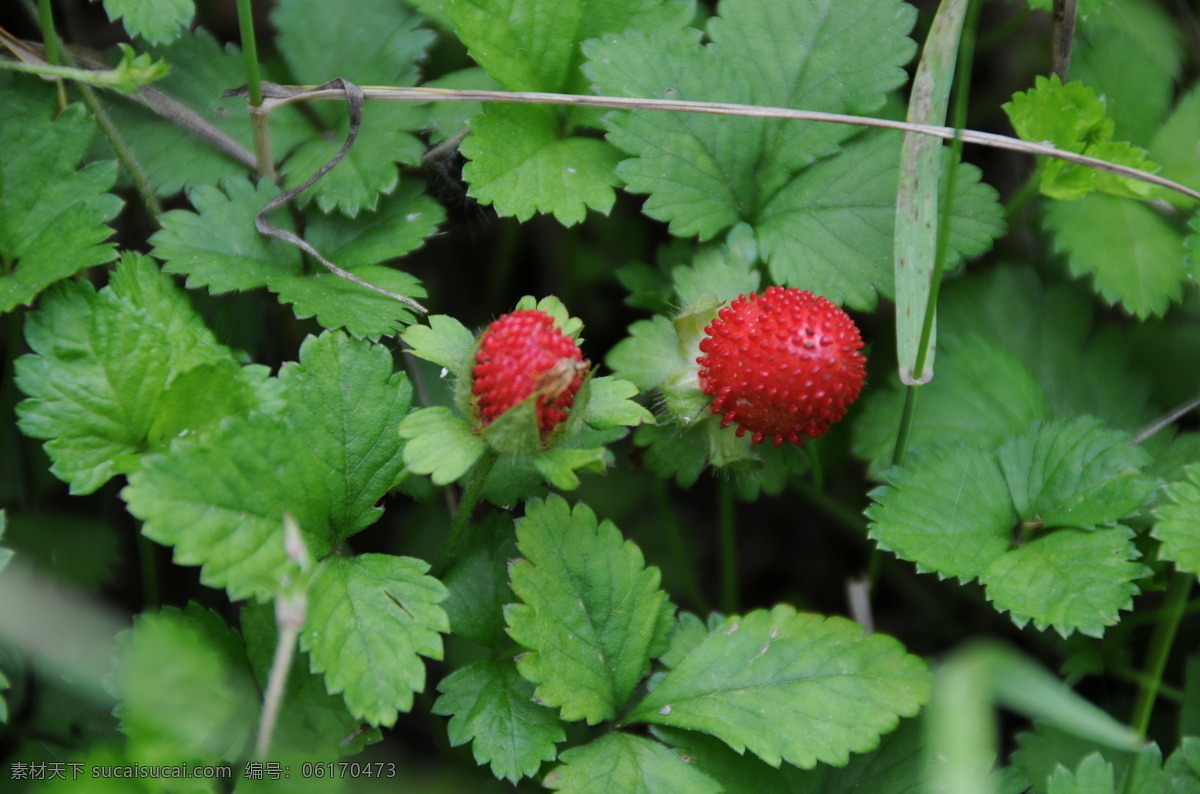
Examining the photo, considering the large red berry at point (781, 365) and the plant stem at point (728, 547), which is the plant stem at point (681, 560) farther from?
the large red berry at point (781, 365)

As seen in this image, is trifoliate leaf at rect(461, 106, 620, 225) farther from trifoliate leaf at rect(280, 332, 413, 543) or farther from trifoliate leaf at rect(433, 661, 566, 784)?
trifoliate leaf at rect(433, 661, 566, 784)

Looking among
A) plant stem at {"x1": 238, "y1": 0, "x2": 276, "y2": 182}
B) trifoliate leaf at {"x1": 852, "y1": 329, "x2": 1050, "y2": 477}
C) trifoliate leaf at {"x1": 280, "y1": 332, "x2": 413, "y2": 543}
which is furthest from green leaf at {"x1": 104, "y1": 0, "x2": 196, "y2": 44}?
trifoliate leaf at {"x1": 852, "y1": 329, "x2": 1050, "y2": 477}

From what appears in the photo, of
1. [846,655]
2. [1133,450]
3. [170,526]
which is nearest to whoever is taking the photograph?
[170,526]

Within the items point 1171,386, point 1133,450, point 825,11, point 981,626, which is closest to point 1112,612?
point 1133,450

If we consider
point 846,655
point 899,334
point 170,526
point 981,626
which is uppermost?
point 899,334

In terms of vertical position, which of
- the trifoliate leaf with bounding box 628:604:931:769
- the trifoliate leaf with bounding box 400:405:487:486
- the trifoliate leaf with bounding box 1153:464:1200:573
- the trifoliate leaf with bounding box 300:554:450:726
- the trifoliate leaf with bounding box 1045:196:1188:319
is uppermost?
the trifoliate leaf with bounding box 1045:196:1188:319

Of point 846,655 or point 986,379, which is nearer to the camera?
point 846,655

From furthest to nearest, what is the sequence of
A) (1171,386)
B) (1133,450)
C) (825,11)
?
1. (1171,386)
2. (825,11)
3. (1133,450)

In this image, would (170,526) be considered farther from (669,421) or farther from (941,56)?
(941,56)

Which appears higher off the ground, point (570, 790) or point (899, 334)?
point (899, 334)
